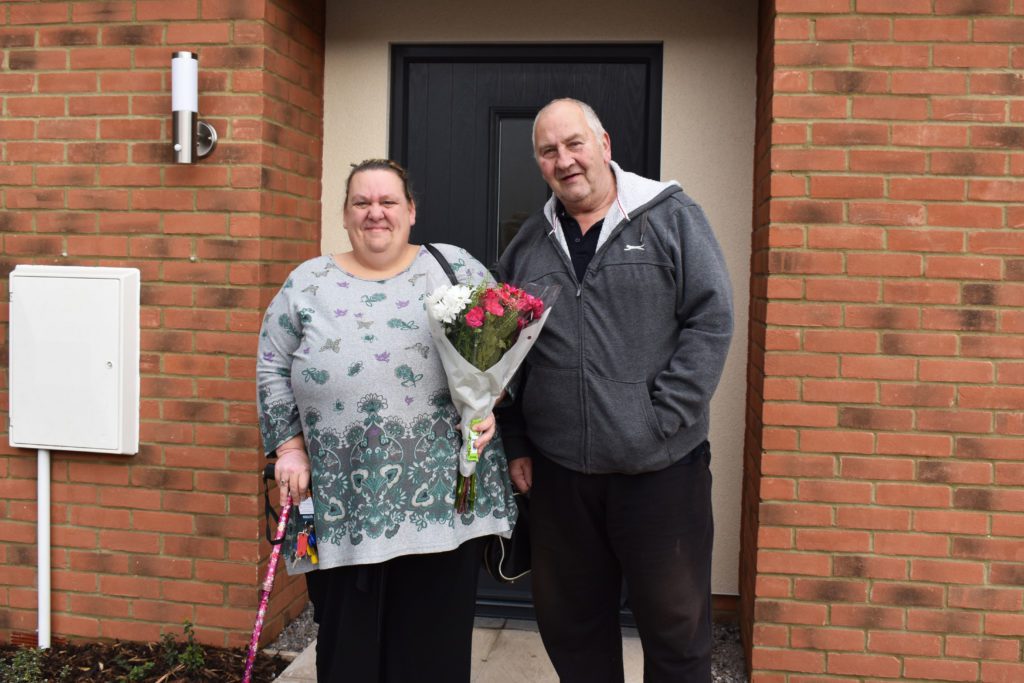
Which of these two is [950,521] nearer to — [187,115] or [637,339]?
[637,339]

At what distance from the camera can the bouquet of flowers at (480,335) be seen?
2428mm

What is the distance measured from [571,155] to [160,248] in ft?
6.04

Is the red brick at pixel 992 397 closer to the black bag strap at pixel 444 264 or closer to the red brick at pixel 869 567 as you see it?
the red brick at pixel 869 567

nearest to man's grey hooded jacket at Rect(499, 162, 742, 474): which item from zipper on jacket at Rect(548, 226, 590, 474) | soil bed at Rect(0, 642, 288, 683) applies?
zipper on jacket at Rect(548, 226, 590, 474)

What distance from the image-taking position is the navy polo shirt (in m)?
2.67

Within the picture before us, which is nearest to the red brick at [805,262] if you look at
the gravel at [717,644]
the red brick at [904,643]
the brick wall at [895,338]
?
the brick wall at [895,338]

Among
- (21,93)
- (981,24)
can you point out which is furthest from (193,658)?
(981,24)

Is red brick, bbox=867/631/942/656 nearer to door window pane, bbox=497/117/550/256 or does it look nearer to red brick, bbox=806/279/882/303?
red brick, bbox=806/279/882/303

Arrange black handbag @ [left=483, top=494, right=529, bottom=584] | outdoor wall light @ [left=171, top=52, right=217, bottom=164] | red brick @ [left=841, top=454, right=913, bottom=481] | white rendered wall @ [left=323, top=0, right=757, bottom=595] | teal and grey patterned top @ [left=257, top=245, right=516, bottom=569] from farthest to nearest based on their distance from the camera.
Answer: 1. white rendered wall @ [left=323, top=0, right=757, bottom=595]
2. outdoor wall light @ [left=171, top=52, right=217, bottom=164]
3. red brick @ [left=841, top=454, right=913, bottom=481]
4. black handbag @ [left=483, top=494, right=529, bottom=584]
5. teal and grey patterned top @ [left=257, top=245, right=516, bottom=569]

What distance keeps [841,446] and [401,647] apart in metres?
1.60

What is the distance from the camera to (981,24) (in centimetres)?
315

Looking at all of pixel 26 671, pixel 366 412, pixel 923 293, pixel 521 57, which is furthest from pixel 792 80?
pixel 26 671

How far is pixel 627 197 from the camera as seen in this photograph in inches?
104

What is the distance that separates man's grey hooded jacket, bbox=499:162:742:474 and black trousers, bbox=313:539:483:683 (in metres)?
0.47
